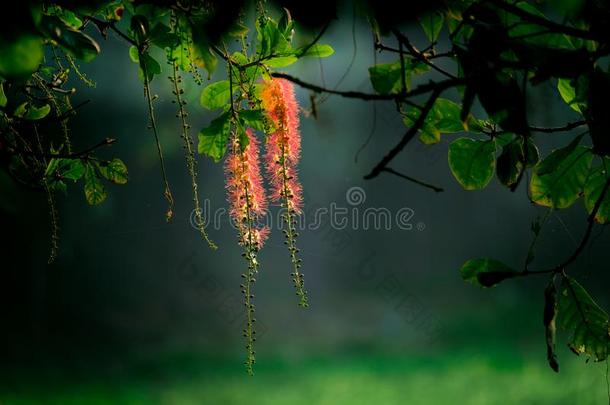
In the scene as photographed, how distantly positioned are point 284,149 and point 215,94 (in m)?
0.15

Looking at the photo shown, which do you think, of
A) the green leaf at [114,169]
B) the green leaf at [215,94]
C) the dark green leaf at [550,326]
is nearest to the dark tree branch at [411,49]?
the dark green leaf at [550,326]

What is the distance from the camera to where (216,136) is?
80 centimetres

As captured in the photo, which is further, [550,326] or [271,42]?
[271,42]

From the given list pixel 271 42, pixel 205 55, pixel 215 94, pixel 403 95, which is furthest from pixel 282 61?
pixel 403 95

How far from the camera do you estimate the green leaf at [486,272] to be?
54 centimetres

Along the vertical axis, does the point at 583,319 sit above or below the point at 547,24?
below

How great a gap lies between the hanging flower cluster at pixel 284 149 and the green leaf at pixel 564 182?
39cm

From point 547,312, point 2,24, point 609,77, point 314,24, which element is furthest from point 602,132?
point 2,24

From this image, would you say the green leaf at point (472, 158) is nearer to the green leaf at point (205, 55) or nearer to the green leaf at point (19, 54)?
the green leaf at point (205, 55)

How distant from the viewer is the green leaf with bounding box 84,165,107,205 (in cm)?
100

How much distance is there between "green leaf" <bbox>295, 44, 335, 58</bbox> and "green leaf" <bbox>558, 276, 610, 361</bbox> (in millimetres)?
406

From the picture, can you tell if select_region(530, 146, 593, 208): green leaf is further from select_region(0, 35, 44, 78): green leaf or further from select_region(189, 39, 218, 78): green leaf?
select_region(0, 35, 44, 78): green leaf

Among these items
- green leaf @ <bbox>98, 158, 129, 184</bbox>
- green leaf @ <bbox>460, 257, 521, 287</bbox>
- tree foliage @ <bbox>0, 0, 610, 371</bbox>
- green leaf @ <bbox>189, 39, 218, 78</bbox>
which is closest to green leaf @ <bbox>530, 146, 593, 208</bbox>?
tree foliage @ <bbox>0, 0, 610, 371</bbox>

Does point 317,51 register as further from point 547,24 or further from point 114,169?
point 114,169
